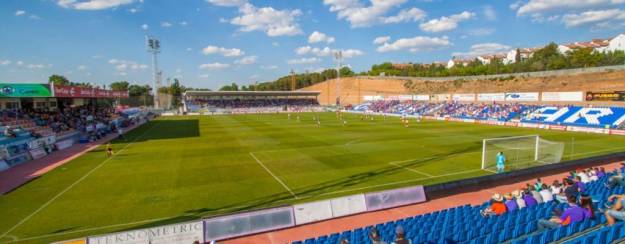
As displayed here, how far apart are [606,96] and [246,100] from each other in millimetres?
81956

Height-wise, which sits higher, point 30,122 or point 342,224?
point 30,122

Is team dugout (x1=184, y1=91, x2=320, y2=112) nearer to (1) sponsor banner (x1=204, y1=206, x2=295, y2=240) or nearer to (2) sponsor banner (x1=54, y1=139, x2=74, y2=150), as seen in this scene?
(2) sponsor banner (x1=54, y1=139, x2=74, y2=150)

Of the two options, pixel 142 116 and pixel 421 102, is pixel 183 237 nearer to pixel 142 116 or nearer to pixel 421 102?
pixel 142 116

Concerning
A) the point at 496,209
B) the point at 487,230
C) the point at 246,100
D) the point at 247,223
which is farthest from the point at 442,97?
the point at 247,223

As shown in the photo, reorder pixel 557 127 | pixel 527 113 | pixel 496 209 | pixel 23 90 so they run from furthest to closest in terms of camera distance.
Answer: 1. pixel 527 113
2. pixel 557 127
3. pixel 23 90
4. pixel 496 209

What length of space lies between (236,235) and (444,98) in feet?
208

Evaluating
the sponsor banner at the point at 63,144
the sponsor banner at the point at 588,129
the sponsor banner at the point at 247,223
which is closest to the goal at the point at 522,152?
the sponsor banner at the point at 247,223

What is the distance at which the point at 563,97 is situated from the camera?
44688 millimetres

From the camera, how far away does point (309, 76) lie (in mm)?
155625

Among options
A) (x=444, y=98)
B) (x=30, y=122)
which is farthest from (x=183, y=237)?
(x=444, y=98)

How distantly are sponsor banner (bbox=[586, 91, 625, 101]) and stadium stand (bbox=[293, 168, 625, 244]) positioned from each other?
4141cm

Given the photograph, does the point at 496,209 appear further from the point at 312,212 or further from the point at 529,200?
the point at 312,212

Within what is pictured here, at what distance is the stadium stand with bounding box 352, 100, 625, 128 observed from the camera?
3634 centimetres

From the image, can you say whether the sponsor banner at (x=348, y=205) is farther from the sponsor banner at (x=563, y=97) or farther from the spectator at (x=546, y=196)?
the sponsor banner at (x=563, y=97)
